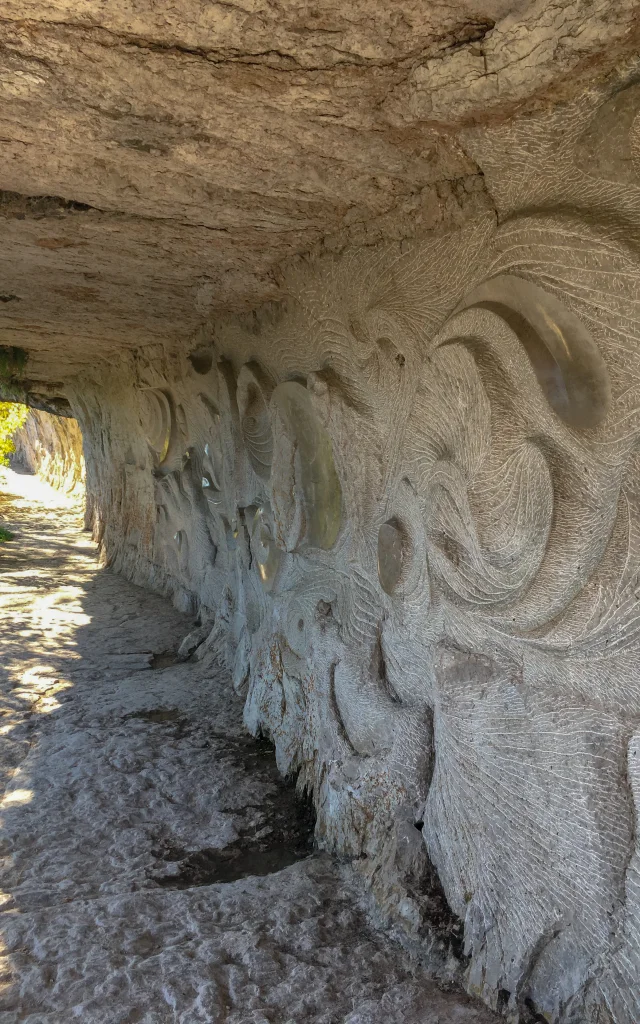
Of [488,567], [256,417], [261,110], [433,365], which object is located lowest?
[488,567]

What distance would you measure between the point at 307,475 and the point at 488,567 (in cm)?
144

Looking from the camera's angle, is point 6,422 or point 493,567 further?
point 6,422

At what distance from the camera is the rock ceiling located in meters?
1.49

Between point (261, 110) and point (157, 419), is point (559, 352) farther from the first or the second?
point (157, 419)

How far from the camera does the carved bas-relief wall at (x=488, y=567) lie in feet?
5.72

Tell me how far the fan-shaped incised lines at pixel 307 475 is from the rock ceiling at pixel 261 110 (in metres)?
0.66

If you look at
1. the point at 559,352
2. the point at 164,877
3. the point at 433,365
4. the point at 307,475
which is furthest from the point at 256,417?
the point at 559,352

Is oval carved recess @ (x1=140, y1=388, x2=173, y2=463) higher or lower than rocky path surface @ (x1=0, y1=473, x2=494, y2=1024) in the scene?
higher

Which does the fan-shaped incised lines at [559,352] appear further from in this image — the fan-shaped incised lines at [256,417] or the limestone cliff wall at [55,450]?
the limestone cliff wall at [55,450]

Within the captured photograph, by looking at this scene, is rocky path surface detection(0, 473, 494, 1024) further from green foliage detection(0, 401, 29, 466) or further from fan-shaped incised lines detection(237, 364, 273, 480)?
green foliage detection(0, 401, 29, 466)

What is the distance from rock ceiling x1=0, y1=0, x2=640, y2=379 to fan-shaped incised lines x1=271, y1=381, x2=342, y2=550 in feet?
2.17

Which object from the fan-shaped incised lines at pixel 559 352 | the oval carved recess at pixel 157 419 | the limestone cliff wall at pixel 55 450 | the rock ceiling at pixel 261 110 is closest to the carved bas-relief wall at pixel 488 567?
the fan-shaped incised lines at pixel 559 352

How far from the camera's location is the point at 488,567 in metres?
2.17

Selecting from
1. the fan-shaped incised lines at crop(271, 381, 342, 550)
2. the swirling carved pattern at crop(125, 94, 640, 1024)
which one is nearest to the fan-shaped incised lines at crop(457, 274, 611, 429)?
the swirling carved pattern at crop(125, 94, 640, 1024)
